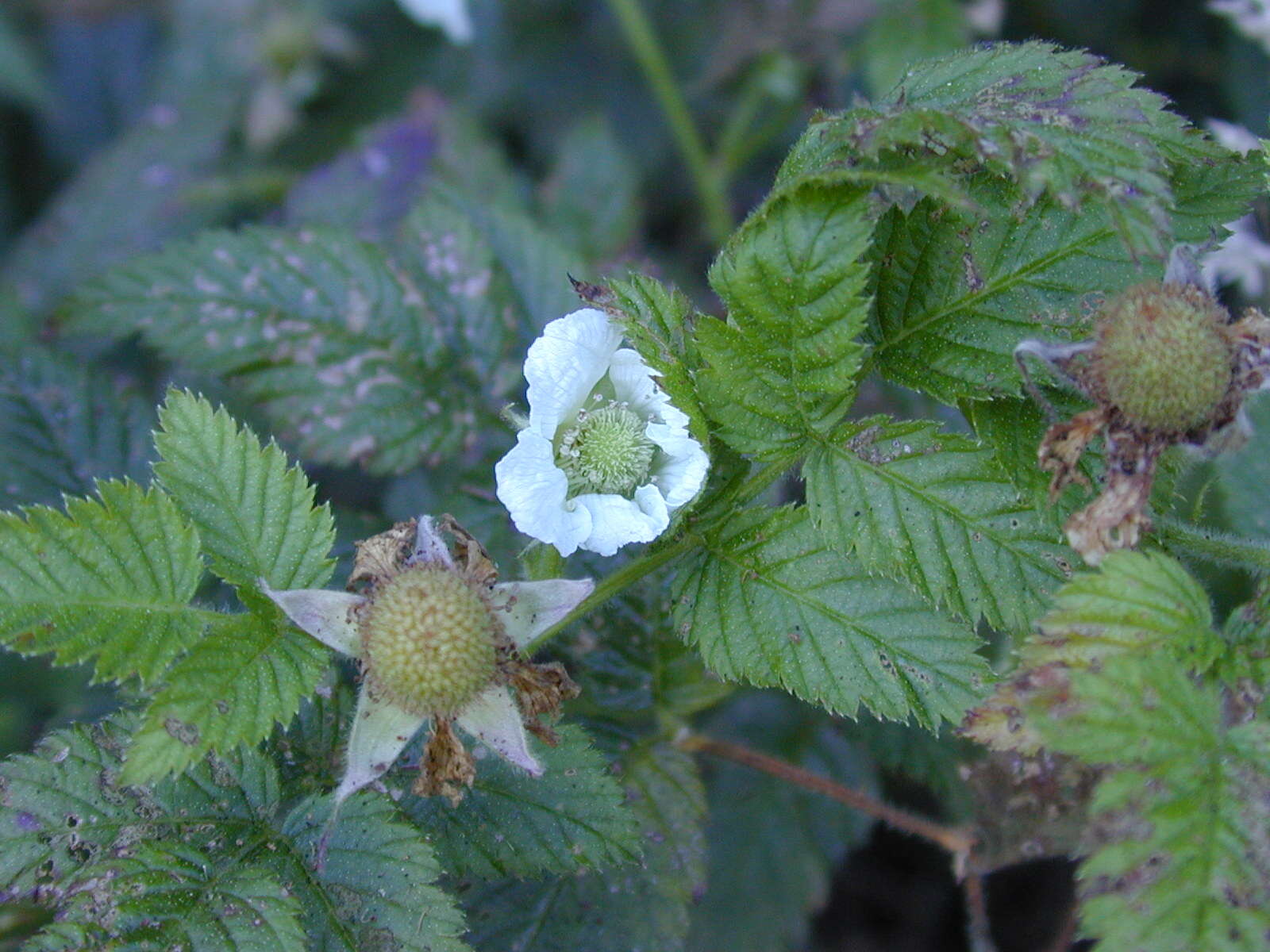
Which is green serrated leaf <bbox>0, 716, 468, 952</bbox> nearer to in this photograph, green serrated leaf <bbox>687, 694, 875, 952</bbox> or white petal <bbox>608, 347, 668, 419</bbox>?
white petal <bbox>608, 347, 668, 419</bbox>

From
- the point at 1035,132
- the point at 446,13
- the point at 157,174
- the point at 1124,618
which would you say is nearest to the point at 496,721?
the point at 1124,618

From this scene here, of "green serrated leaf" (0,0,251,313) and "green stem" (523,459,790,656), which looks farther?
"green serrated leaf" (0,0,251,313)

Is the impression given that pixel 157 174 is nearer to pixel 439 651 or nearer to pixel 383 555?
pixel 383 555

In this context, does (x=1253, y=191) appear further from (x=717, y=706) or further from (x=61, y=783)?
(x=61, y=783)

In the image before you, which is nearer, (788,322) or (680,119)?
(788,322)

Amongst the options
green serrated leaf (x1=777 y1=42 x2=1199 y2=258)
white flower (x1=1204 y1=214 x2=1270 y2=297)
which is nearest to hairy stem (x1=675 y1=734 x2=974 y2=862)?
green serrated leaf (x1=777 y1=42 x2=1199 y2=258)

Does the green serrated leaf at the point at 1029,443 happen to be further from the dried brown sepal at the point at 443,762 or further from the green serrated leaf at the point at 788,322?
the dried brown sepal at the point at 443,762
